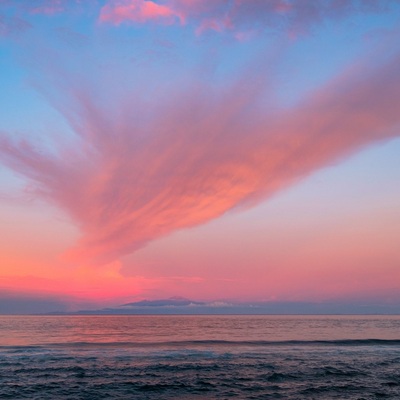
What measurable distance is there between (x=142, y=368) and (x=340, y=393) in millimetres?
16667

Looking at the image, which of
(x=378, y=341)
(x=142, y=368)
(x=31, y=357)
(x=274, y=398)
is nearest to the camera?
(x=274, y=398)

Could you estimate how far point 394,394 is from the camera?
21875 millimetres

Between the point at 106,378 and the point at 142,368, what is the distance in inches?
219

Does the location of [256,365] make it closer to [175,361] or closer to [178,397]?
[175,361]

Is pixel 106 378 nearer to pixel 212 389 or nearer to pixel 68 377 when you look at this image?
pixel 68 377

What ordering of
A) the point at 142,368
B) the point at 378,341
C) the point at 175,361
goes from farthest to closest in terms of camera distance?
the point at 378,341
the point at 175,361
the point at 142,368

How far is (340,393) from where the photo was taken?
22.2 metres

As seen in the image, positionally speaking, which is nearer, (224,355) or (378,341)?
(224,355)

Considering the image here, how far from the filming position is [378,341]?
201 feet

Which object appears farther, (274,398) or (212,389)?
(212,389)

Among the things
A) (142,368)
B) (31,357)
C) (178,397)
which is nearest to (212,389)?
(178,397)

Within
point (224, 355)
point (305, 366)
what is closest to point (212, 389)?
point (305, 366)

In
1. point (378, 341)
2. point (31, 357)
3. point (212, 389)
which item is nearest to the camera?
point (212, 389)

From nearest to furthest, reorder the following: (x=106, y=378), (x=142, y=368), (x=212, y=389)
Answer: (x=212, y=389) → (x=106, y=378) → (x=142, y=368)
